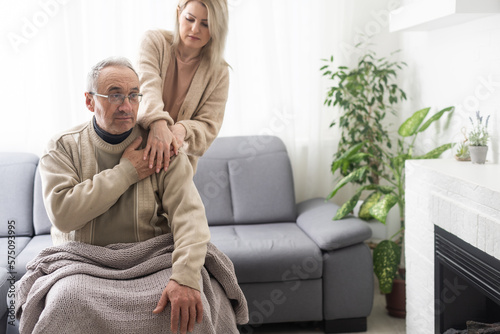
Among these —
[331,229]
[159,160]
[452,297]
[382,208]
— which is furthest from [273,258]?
[159,160]

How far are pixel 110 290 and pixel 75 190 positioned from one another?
1.09 ft

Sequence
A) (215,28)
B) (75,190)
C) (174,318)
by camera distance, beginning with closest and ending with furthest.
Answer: (174,318) < (75,190) < (215,28)

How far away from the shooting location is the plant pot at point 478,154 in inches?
97.5

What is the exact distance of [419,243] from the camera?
2658 millimetres

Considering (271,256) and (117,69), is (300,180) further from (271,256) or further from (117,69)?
(117,69)

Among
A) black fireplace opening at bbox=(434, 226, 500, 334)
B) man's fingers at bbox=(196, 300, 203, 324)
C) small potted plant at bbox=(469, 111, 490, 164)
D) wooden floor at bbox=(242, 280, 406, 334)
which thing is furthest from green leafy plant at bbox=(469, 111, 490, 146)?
man's fingers at bbox=(196, 300, 203, 324)

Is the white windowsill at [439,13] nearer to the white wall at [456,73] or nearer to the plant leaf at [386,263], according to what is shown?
the white wall at [456,73]

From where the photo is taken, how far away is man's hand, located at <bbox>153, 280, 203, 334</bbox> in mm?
1694

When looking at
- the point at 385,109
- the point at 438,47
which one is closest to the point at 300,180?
the point at 385,109

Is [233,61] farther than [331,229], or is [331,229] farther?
[233,61]

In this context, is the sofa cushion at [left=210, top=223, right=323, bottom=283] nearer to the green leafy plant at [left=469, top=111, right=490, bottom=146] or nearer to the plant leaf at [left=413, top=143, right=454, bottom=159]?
the plant leaf at [left=413, top=143, right=454, bottom=159]

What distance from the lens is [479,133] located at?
2.51m

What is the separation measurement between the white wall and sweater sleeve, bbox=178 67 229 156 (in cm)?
117

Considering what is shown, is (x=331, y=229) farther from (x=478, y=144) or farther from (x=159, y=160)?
(x=159, y=160)
